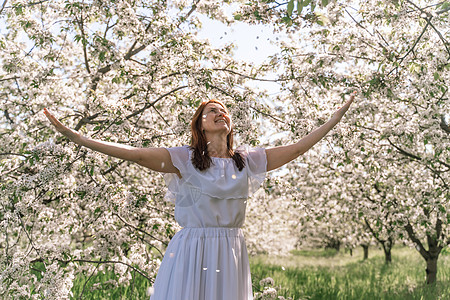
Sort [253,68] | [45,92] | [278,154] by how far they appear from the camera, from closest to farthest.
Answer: [278,154], [253,68], [45,92]

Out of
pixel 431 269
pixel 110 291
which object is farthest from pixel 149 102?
pixel 431 269

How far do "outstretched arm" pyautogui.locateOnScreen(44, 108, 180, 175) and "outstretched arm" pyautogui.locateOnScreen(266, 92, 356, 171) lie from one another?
2.19 feet

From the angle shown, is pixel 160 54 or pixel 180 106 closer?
pixel 160 54

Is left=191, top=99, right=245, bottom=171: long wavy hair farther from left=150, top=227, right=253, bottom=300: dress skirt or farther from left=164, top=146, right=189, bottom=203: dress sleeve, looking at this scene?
left=150, top=227, right=253, bottom=300: dress skirt

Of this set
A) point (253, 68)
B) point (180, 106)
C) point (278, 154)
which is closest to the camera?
point (278, 154)

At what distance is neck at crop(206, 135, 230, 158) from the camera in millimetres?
3098

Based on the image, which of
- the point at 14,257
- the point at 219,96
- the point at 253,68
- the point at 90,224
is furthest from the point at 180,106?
the point at 14,257

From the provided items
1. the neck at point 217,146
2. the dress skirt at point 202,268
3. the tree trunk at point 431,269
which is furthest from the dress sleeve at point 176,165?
the tree trunk at point 431,269

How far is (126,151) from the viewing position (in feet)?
8.83

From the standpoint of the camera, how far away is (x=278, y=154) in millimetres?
3131

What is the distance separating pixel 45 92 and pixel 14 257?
255cm

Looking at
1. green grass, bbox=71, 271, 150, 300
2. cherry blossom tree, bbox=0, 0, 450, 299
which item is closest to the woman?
cherry blossom tree, bbox=0, 0, 450, 299

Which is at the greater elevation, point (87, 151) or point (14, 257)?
point (87, 151)

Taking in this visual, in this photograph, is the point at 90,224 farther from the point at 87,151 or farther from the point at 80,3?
the point at 80,3
